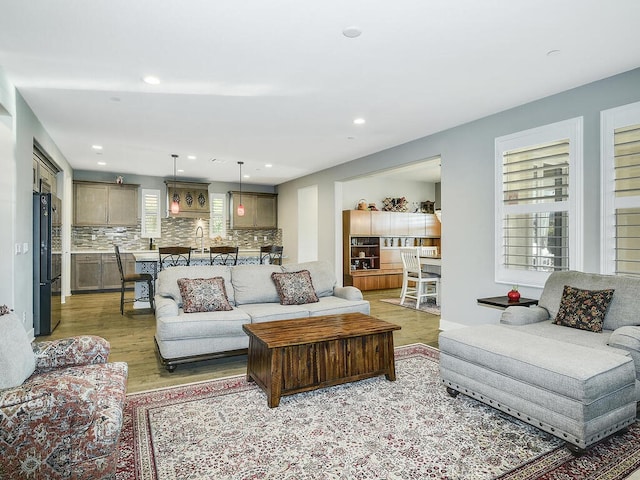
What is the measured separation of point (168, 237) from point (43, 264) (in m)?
4.85

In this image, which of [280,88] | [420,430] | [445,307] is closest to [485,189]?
[445,307]

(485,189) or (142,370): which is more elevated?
(485,189)

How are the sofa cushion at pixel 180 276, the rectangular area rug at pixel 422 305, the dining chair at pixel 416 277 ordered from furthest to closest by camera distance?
the dining chair at pixel 416 277
the rectangular area rug at pixel 422 305
the sofa cushion at pixel 180 276

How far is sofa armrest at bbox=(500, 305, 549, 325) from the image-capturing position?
10.8 feet

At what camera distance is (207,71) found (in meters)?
3.42

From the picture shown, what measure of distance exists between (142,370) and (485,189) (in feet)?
13.9

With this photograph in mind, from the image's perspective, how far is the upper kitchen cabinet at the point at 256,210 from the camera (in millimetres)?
10156

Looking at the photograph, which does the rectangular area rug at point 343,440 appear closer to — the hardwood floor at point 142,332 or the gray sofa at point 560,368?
the gray sofa at point 560,368

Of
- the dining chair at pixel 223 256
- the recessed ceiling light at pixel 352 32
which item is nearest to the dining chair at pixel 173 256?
the dining chair at pixel 223 256

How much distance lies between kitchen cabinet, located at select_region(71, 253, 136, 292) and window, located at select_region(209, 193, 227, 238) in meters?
2.19

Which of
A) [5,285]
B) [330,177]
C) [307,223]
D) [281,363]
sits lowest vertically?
[281,363]

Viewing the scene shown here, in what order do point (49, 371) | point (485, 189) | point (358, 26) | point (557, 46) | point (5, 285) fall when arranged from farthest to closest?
point (485, 189) → point (5, 285) → point (557, 46) → point (358, 26) → point (49, 371)

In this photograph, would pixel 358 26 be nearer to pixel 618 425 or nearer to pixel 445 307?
pixel 618 425

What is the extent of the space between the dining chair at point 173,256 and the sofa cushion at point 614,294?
482cm
